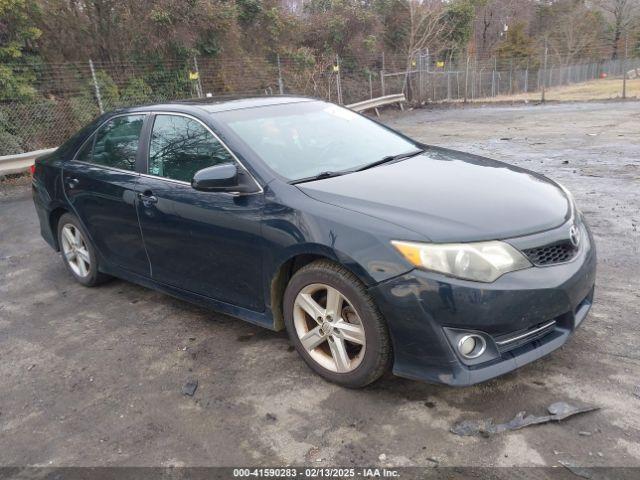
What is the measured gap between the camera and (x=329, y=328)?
3033 mm

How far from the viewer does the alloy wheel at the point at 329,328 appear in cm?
296

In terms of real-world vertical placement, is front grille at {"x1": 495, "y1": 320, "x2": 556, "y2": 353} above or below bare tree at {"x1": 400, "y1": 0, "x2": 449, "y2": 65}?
below

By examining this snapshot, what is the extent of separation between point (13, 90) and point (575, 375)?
475 inches

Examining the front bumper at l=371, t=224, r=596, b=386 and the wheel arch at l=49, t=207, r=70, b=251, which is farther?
the wheel arch at l=49, t=207, r=70, b=251

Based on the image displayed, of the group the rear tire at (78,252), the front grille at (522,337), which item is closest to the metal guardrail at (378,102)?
the rear tire at (78,252)

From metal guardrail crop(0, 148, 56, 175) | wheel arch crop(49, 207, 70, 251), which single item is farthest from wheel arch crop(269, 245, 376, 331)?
metal guardrail crop(0, 148, 56, 175)

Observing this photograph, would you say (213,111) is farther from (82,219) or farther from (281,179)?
(82,219)

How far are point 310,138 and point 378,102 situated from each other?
17.9 meters

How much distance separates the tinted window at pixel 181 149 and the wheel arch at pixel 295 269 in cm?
80

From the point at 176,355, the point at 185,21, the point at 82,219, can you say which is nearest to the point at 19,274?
the point at 82,219

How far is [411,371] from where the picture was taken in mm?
2758

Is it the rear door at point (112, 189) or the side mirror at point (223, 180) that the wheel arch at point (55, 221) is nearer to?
the rear door at point (112, 189)

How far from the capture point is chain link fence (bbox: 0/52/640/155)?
11.9 metres

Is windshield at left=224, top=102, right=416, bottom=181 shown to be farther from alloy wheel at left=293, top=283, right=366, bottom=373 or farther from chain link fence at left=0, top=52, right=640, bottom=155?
chain link fence at left=0, top=52, right=640, bottom=155
